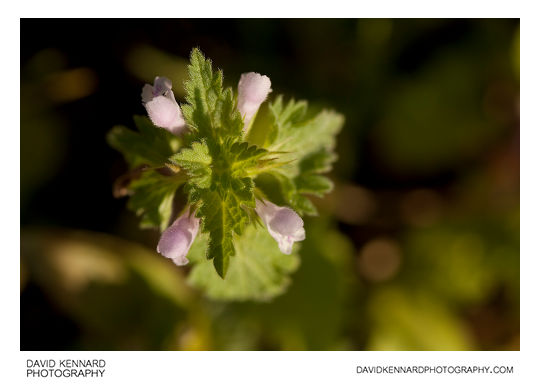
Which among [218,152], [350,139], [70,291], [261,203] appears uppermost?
[350,139]

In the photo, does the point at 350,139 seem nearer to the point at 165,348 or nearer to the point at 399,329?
the point at 399,329

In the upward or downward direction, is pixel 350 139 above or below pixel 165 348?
above

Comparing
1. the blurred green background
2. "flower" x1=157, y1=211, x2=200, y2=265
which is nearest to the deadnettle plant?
"flower" x1=157, y1=211, x2=200, y2=265

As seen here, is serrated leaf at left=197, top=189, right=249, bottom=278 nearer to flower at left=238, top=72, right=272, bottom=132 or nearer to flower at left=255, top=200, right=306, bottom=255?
flower at left=255, top=200, right=306, bottom=255

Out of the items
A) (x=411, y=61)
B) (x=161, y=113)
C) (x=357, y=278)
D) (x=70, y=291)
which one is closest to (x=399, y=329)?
(x=357, y=278)

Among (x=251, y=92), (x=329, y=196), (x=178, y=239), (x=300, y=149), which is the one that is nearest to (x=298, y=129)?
(x=300, y=149)

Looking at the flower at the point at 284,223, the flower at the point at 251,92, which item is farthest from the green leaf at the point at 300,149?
the flower at the point at 284,223
